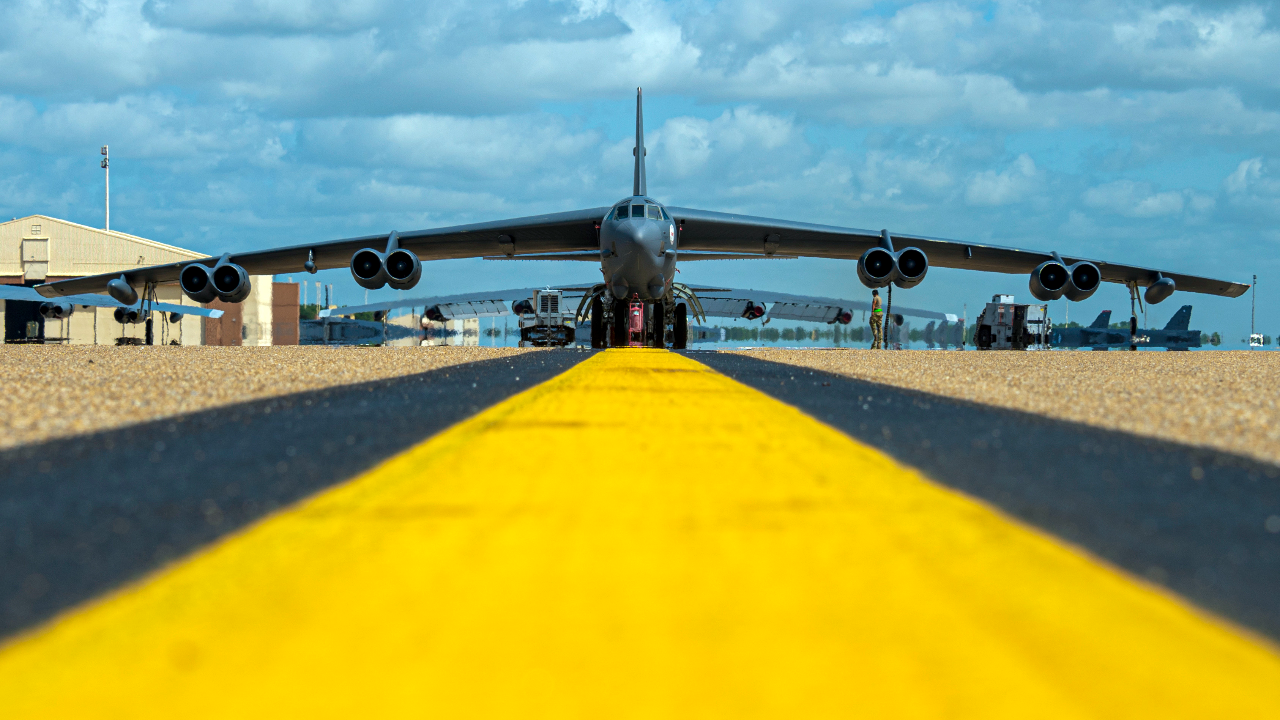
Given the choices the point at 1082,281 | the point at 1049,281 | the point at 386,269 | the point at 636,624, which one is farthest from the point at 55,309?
the point at 636,624

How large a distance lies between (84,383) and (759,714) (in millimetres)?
8624

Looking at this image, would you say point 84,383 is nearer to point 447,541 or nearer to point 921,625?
point 447,541

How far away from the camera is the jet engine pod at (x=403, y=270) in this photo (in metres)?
18.6

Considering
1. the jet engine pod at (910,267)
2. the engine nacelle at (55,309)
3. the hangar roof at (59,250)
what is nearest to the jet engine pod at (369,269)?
the jet engine pod at (910,267)

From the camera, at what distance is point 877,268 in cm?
1905

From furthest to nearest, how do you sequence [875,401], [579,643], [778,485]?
[875,401] < [778,485] < [579,643]

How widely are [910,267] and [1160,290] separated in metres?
7.95

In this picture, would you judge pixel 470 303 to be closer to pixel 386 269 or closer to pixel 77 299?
pixel 77 299

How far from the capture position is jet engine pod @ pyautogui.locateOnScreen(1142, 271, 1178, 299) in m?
22.3

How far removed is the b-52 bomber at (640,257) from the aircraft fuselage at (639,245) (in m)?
0.03

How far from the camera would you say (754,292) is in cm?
5388

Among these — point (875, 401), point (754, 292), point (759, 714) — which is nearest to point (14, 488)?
point (759, 714)

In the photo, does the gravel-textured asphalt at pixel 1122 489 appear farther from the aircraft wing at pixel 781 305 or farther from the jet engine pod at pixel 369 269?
the aircraft wing at pixel 781 305

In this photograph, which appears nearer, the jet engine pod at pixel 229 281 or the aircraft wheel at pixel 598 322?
the jet engine pod at pixel 229 281
